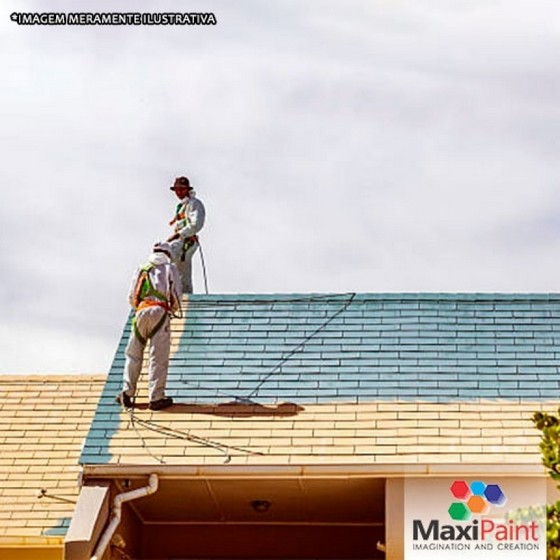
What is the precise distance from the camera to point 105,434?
1534 cm

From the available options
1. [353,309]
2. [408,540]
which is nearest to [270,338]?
[353,309]

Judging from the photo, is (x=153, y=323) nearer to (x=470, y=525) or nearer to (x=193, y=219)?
(x=193, y=219)

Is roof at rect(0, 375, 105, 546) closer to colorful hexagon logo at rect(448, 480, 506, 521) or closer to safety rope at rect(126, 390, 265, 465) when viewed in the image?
safety rope at rect(126, 390, 265, 465)

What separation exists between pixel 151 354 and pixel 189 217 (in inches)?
115

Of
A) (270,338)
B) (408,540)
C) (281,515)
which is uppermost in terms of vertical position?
(270,338)

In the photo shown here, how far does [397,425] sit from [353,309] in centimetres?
210

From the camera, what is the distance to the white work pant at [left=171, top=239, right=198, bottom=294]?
18.0 meters

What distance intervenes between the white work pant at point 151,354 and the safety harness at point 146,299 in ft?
0.10

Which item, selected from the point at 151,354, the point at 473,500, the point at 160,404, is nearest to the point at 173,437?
the point at 160,404

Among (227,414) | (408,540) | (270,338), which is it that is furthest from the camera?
(270,338)

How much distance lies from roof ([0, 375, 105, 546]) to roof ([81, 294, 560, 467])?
89 centimetres

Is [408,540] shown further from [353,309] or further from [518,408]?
[353,309]

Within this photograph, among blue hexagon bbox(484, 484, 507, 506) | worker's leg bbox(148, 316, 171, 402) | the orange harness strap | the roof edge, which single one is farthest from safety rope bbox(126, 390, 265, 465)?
blue hexagon bbox(484, 484, 507, 506)

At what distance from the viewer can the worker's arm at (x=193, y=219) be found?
18.2 metres
